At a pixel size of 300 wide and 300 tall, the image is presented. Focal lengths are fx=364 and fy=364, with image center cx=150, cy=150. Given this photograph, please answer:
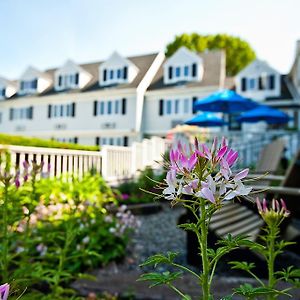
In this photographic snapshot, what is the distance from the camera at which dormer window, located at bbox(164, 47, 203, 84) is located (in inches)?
1002

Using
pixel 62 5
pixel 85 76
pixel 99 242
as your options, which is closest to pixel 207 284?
pixel 99 242

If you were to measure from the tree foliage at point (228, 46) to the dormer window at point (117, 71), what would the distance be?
6.79m

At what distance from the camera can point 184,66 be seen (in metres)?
25.6

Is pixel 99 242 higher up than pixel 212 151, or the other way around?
pixel 212 151

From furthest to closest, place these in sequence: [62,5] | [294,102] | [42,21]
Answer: [294,102], [42,21], [62,5]

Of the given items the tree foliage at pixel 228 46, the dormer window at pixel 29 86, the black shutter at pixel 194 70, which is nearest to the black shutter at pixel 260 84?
the black shutter at pixel 194 70

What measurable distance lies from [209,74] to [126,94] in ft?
20.4

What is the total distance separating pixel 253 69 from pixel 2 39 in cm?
2150

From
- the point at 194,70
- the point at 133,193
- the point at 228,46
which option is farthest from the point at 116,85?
the point at 133,193

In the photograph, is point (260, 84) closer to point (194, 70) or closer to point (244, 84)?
point (244, 84)

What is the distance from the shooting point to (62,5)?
411 cm

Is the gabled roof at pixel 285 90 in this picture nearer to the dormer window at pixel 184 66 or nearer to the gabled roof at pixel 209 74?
the gabled roof at pixel 209 74

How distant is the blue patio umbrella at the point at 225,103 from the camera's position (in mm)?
11859

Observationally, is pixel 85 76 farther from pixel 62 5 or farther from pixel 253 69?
pixel 62 5
